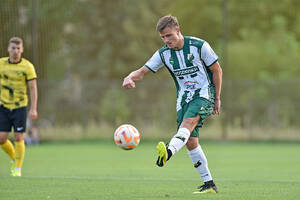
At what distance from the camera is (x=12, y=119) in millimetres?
11320

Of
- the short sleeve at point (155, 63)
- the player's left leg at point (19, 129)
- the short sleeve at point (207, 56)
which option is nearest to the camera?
the short sleeve at point (207, 56)

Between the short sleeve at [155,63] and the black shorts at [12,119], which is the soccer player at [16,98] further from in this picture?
the short sleeve at [155,63]

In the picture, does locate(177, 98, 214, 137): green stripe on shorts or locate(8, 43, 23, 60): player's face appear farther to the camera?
locate(8, 43, 23, 60): player's face

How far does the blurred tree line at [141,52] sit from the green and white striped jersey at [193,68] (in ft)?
57.7

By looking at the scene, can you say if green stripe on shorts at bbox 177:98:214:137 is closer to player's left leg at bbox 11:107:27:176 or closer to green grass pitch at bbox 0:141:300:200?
green grass pitch at bbox 0:141:300:200

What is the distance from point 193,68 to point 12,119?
427cm

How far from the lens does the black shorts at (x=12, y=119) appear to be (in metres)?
11.2

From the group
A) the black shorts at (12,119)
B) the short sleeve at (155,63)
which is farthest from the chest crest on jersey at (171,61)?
the black shorts at (12,119)

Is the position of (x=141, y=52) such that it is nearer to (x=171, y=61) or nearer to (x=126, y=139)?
(x=171, y=61)

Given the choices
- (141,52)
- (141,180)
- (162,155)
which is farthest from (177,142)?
(141,52)

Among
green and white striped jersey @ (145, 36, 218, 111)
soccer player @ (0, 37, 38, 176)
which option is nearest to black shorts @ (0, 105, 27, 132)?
soccer player @ (0, 37, 38, 176)

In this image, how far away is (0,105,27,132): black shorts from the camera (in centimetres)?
1124

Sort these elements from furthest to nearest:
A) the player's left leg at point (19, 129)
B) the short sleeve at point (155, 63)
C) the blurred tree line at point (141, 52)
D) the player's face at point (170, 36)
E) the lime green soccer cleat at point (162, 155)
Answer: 1. the blurred tree line at point (141, 52)
2. the player's left leg at point (19, 129)
3. the short sleeve at point (155, 63)
4. the player's face at point (170, 36)
5. the lime green soccer cleat at point (162, 155)

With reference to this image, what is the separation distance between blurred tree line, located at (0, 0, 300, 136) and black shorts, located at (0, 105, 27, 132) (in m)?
14.5
